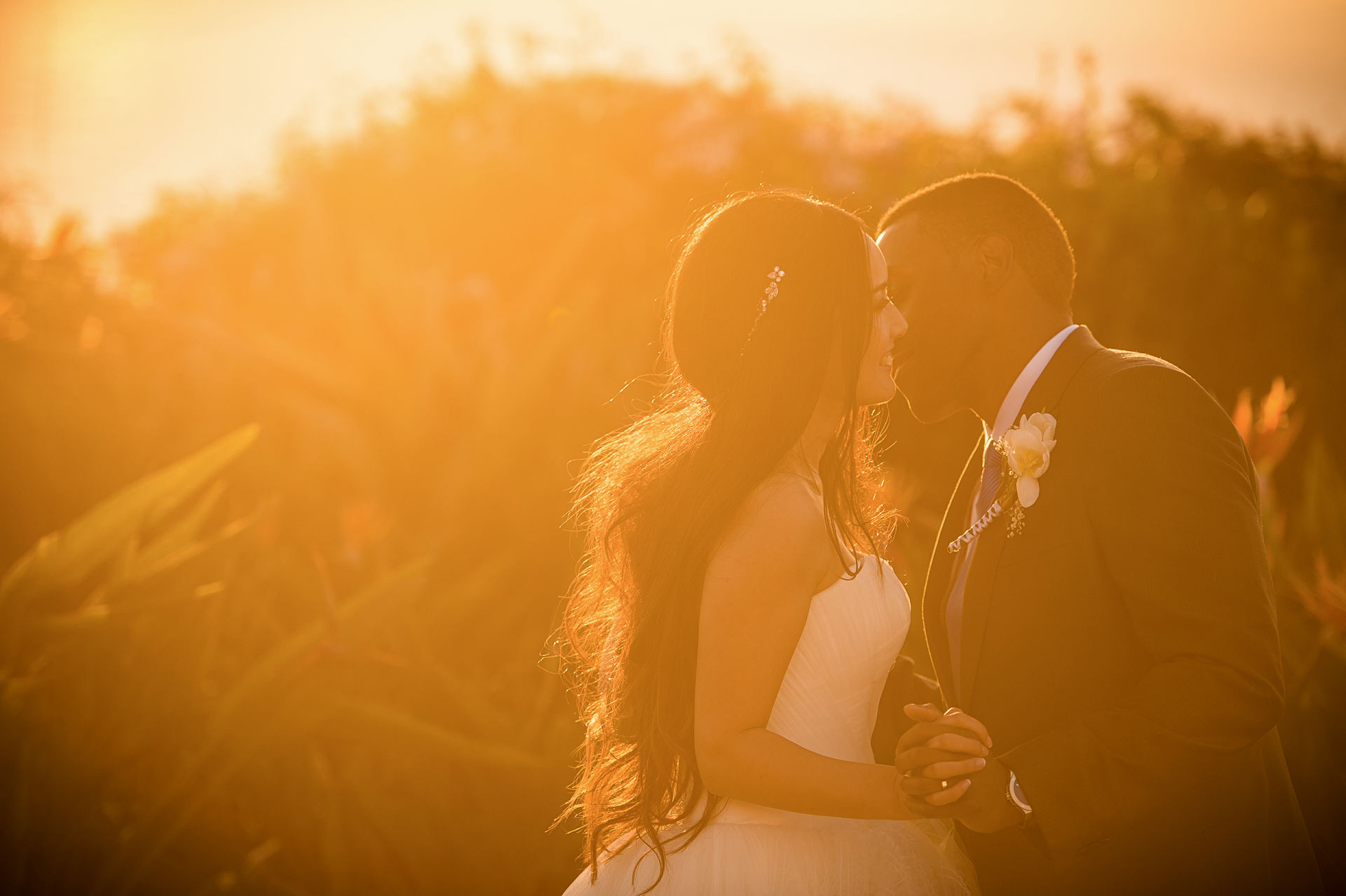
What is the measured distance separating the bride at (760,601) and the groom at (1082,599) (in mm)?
232

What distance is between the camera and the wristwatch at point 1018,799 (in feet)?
6.01

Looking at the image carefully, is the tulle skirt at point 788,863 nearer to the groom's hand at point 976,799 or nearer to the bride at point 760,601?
the bride at point 760,601

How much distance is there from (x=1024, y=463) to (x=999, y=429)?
0.27 m

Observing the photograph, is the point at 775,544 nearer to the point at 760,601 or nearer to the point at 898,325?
the point at 760,601

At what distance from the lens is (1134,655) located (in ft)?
6.65

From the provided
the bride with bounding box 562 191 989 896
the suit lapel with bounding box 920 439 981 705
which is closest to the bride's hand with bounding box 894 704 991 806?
the bride with bounding box 562 191 989 896

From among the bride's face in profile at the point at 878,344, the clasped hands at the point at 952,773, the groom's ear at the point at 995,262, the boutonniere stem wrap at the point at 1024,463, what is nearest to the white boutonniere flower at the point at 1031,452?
the boutonniere stem wrap at the point at 1024,463

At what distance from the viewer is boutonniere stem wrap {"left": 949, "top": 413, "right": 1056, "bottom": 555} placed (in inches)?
83.4

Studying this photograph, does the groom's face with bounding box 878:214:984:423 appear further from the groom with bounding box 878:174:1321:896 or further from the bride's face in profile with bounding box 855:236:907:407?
the bride's face in profile with bounding box 855:236:907:407

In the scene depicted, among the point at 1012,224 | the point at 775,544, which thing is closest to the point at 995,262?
the point at 1012,224

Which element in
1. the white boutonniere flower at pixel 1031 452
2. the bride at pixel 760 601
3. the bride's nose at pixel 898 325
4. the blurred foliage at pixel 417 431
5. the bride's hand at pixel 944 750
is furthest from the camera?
the blurred foliage at pixel 417 431

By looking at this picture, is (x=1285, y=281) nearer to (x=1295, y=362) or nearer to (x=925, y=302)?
(x=1295, y=362)

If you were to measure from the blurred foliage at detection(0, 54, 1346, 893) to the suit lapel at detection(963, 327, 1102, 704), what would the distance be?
4.16ft

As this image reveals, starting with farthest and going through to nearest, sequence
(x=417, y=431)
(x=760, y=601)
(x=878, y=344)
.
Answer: (x=417, y=431), (x=878, y=344), (x=760, y=601)
